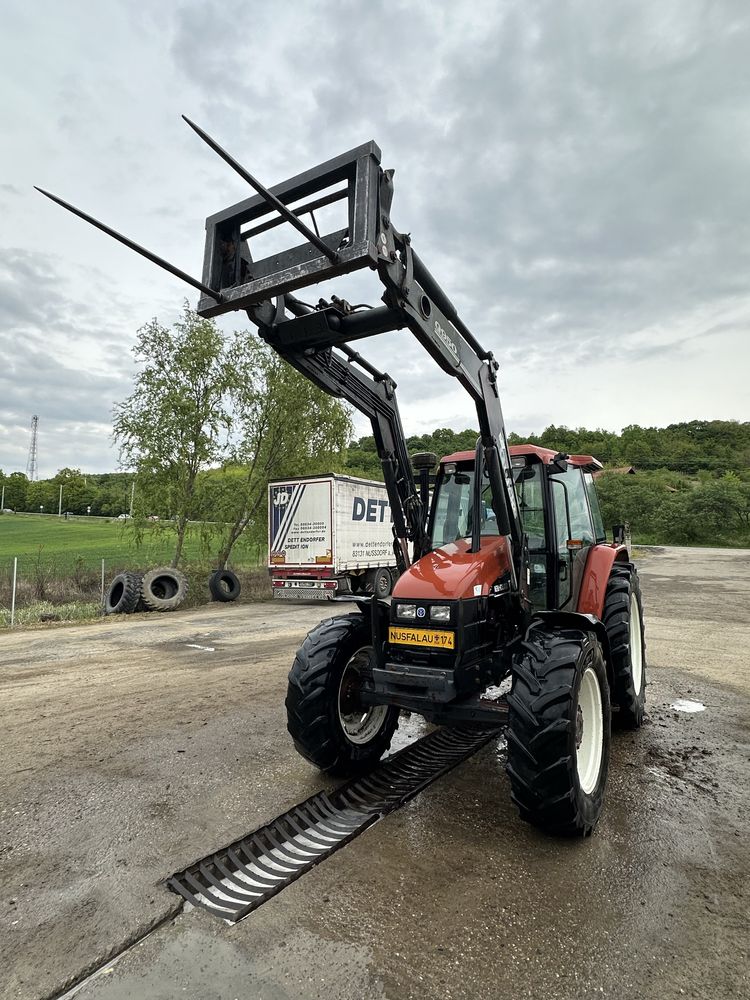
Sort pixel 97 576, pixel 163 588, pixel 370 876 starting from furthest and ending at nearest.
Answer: pixel 97 576
pixel 163 588
pixel 370 876

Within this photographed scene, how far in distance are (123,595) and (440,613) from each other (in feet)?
41.2

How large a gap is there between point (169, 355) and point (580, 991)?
17344 mm

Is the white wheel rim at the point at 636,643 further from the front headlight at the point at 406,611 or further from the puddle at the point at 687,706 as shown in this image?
the front headlight at the point at 406,611

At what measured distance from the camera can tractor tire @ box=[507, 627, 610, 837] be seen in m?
2.98

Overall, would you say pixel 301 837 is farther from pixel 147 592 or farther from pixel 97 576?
pixel 97 576

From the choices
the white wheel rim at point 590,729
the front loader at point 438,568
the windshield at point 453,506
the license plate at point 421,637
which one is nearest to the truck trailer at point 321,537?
the windshield at point 453,506

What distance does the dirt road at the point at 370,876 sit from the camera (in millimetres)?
2242

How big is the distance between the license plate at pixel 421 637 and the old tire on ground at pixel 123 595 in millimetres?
12112

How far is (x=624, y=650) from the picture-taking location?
4.66 m

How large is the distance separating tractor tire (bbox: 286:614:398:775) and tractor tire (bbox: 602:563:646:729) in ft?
6.09

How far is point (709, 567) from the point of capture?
23.0m

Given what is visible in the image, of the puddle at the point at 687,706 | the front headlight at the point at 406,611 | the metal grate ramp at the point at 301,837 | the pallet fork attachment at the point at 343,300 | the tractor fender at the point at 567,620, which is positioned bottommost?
the metal grate ramp at the point at 301,837

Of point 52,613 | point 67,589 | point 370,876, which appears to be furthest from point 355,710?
point 67,589

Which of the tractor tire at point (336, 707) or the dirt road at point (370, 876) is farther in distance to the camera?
the tractor tire at point (336, 707)
